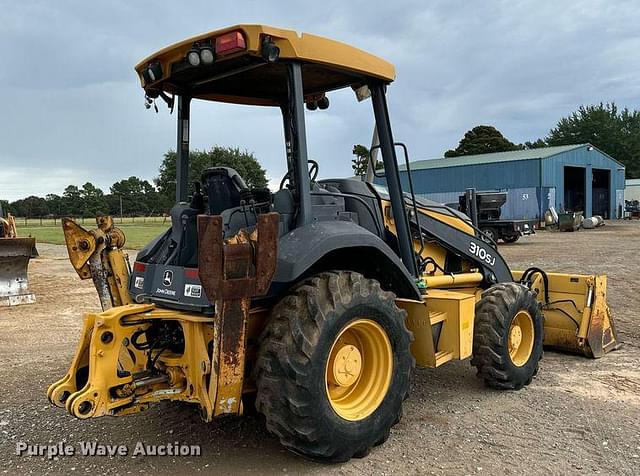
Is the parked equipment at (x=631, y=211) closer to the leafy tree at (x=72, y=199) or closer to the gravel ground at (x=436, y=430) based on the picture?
the gravel ground at (x=436, y=430)

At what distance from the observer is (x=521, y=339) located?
5.46 m

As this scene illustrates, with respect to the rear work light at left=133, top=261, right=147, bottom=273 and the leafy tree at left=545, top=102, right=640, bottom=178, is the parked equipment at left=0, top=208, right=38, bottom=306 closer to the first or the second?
Answer: the rear work light at left=133, top=261, right=147, bottom=273

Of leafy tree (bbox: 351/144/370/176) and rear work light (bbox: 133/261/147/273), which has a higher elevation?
leafy tree (bbox: 351/144/370/176)

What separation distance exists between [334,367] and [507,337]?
6.43 feet

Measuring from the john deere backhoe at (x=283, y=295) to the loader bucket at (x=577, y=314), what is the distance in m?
1.19

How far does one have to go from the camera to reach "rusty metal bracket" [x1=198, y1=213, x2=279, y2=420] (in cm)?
310

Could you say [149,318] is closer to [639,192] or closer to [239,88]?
[239,88]

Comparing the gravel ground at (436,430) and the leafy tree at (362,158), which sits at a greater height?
the leafy tree at (362,158)

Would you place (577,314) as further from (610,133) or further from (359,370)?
(610,133)

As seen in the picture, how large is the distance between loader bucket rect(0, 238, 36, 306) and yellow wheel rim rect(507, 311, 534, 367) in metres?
8.05

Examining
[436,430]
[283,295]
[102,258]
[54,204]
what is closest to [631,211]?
[436,430]

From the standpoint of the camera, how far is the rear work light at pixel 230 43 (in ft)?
11.7

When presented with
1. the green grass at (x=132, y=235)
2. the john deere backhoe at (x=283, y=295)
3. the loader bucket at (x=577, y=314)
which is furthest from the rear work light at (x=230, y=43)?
the green grass at (x=132, y=235)

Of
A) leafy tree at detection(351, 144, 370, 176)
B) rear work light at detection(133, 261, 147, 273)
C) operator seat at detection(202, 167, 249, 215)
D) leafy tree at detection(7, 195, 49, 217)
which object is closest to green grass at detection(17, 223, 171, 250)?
leafy tree at detection(351, 144, 370, 176)
